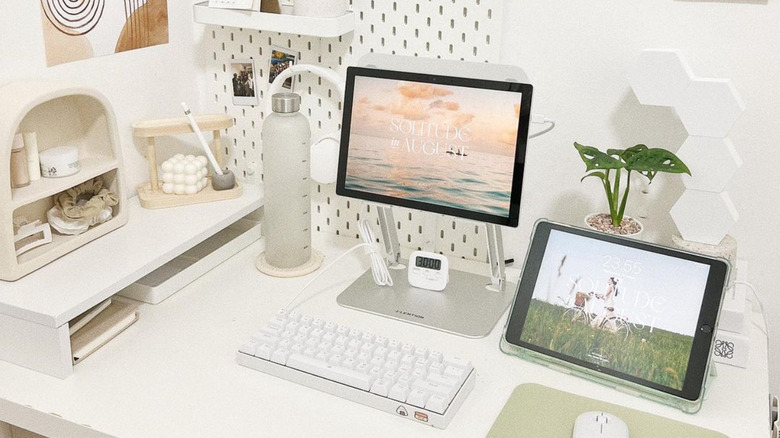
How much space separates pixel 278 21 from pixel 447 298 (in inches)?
23.6

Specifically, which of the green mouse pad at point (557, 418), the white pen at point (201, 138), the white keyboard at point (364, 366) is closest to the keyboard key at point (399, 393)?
the white keyboard at point (364, 366)

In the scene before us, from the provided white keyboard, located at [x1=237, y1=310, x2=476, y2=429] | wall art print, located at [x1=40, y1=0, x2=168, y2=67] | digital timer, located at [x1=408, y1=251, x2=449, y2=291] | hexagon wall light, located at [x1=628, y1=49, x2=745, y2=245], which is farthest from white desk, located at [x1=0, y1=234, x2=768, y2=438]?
wall art print, located at [x1=40, y1=0, x2=168, y2=67]

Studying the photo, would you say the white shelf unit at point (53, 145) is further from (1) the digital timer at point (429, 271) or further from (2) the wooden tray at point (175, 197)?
(1) the digital timer at point (429, 271)

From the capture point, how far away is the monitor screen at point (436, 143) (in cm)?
126

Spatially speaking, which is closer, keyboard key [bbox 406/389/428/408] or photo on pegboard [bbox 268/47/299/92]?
keyboard key [bbox 406/389/428/408]

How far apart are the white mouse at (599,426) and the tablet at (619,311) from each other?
12 cm

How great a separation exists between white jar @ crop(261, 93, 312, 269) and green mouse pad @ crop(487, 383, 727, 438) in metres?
0.54

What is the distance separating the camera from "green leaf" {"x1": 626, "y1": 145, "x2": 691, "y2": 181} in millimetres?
1198

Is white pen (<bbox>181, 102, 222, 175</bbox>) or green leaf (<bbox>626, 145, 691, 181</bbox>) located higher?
green leaf (<bbox>626, 145, 691, 181</bbox>)

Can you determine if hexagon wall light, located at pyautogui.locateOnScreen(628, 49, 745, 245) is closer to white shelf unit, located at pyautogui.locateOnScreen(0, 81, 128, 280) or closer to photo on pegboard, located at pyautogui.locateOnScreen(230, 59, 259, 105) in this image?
photo on pegboard, located at pyautogui.locateOnScreen(230, 59, 259, 105)

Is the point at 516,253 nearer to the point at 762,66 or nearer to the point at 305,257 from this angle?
the point at 305,257

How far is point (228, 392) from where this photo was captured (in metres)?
1.09

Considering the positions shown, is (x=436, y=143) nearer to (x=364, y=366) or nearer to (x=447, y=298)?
(x=447, y=298)

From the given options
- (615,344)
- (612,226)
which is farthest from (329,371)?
(612,226)
